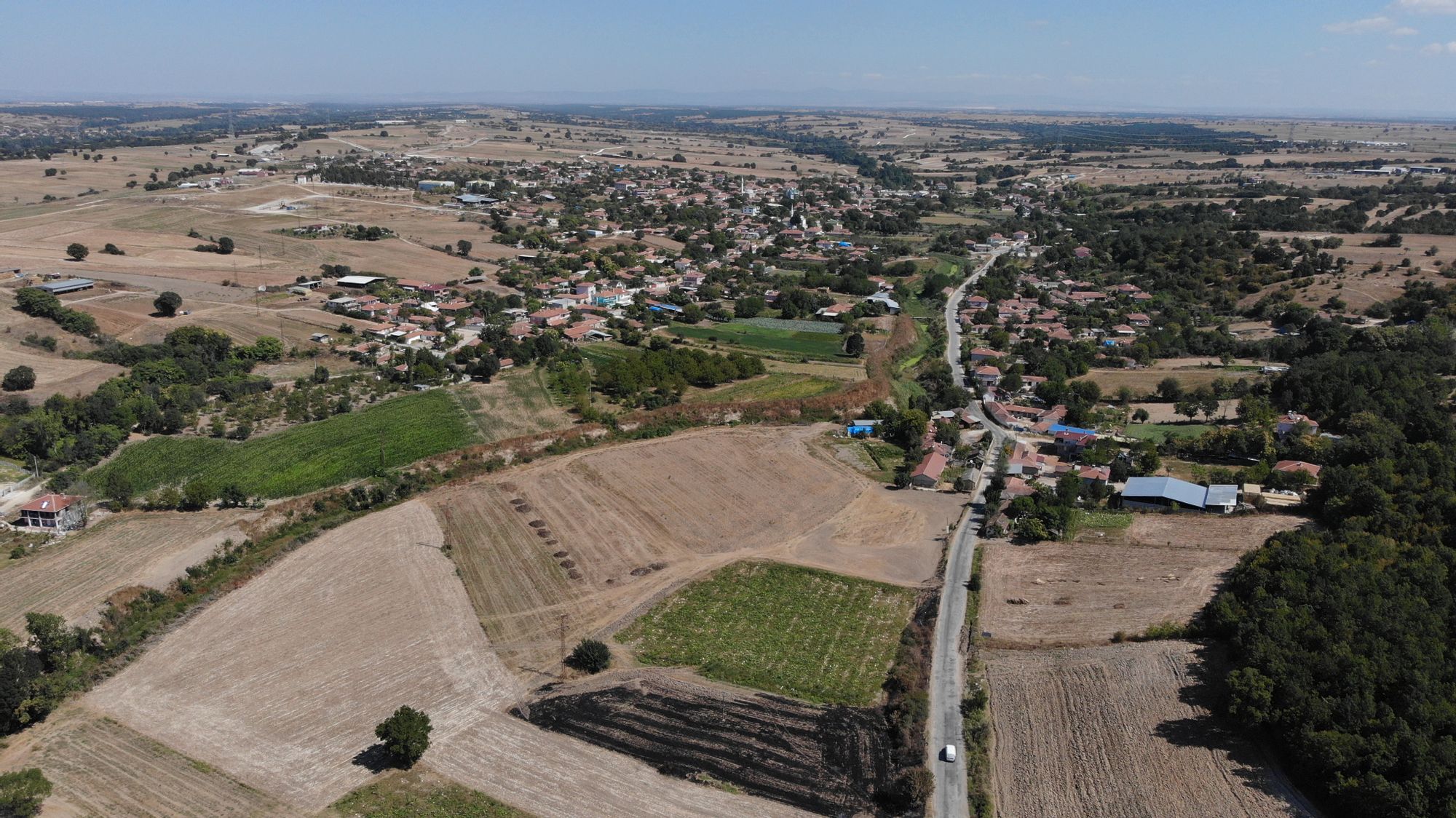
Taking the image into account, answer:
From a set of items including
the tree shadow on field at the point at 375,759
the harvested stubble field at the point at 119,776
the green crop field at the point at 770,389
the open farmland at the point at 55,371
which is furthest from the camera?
the green crop field at the point at 770,389

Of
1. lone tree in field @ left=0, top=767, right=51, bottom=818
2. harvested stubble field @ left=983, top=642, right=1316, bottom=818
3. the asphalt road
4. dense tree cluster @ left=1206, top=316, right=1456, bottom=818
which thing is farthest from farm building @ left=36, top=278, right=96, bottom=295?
dense tree cluster @ left=1206, top=316, right=1456, bottom=818

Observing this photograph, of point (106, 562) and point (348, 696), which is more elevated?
point (106, 562)

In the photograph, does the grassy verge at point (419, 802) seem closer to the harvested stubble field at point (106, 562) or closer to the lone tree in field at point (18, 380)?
A: the harvested stubble field at point (106, 562)

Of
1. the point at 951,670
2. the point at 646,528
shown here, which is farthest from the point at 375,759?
the point at 951,670

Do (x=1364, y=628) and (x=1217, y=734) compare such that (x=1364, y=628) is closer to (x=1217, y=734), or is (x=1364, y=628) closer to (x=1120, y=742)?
(x=1217, y=734)

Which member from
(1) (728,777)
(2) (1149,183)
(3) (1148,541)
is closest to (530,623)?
(1) (728,777)

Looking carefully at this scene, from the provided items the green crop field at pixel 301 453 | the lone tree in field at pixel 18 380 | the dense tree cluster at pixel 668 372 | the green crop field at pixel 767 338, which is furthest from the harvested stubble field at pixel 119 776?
the green crop field at pixel 767 338
